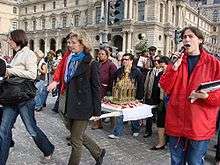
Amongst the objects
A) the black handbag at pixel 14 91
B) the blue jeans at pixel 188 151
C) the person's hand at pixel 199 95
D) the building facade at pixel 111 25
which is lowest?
the blue jeans at pixel 188 151

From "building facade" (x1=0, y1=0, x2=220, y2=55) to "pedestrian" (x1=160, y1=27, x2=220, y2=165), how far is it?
46.0 meters

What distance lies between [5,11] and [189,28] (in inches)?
3266

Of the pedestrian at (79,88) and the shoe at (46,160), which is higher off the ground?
the pedestrian at (79,88)

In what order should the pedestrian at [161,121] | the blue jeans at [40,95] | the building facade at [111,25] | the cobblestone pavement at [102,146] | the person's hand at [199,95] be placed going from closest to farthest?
the person's hand at [199,95] → the cobblestone pavement at [102,146] → the pedestrian at [161,121] → the blue jeans at [40,95] → the building facade at [111,25]

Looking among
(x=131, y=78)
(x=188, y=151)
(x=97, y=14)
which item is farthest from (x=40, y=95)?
(x=97, y=14)

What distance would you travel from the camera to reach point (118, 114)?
287 inches

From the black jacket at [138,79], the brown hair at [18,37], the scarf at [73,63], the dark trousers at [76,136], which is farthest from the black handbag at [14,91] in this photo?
the black jacket at [138,79]

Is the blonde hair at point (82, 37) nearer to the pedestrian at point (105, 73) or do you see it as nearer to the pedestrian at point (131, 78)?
the pedestrian at point (131, 78)

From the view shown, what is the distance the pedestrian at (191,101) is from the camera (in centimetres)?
384

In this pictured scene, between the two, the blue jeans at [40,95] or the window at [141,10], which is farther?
the window at [141,10]

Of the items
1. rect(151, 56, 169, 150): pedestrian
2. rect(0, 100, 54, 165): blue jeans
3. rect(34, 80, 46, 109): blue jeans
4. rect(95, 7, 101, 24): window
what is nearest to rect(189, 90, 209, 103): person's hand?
rect(0, 100, 54, 165): blue jeans

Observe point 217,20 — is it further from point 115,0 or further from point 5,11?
point 115,0

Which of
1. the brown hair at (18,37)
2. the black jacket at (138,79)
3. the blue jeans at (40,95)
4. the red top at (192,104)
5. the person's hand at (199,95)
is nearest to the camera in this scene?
the person's hand at (199,95)

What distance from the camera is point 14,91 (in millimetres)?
5098
